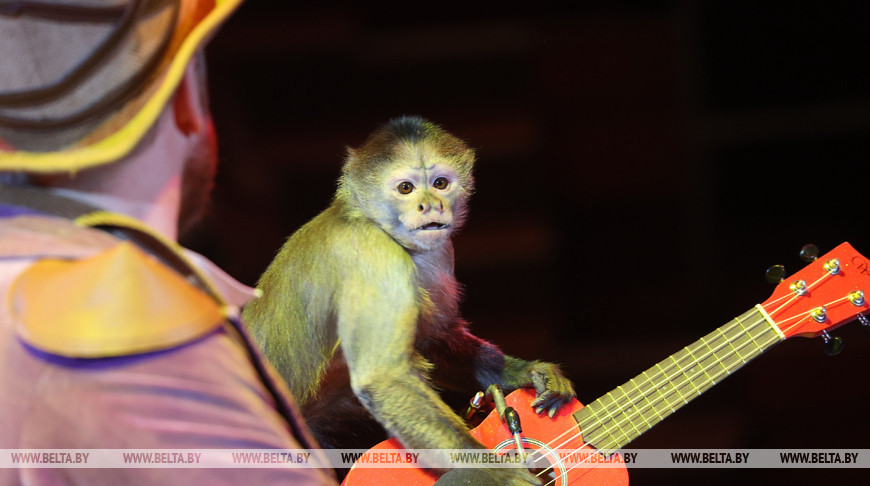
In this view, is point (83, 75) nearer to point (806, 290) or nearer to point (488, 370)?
point (488, 370)

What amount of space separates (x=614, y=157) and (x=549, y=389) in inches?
19.0

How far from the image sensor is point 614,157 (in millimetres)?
1697

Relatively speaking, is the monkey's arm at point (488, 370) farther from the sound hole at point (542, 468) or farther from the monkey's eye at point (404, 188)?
the monkey's eye at point (404, 188)

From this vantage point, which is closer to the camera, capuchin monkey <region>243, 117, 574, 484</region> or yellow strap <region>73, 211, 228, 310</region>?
yellow strap <region>73, 211, 228, 310</region>

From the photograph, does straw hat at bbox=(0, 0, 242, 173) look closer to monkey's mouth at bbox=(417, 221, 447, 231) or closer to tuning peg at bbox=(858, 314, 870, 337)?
monkey's mouth at bbox=(417, 221, 447, 231)

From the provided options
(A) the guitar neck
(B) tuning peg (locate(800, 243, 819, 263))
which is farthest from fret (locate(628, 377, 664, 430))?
(B) tuning peg (locate(800, 243, 819, 263))

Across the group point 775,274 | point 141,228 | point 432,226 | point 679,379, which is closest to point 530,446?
point 679,379

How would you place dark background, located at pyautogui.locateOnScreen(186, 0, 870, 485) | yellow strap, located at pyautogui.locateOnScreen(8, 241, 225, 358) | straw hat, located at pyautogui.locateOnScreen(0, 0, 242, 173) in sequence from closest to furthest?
yellow strap, located at pyautogui.locateOnScreen(8, 241, 225, 358), straw hat, located at pyautogui.locateOnScreen(0, 0, 242, 173), dark background, located at pyautogui.locateOnScreen(186, 0, 870, 485)

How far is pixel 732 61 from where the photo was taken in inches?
68.0

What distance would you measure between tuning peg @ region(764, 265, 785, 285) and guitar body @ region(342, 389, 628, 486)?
42 centimetres

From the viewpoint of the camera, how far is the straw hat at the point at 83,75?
109 cm

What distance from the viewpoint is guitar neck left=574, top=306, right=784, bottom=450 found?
151cm

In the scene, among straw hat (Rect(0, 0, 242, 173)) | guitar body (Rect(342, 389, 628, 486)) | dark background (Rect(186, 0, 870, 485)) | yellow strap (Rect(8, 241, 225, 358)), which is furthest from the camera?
dark background (Rect(186, 0, 870, 485))

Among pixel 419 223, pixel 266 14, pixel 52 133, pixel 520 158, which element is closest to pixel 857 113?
pixel 520 158
